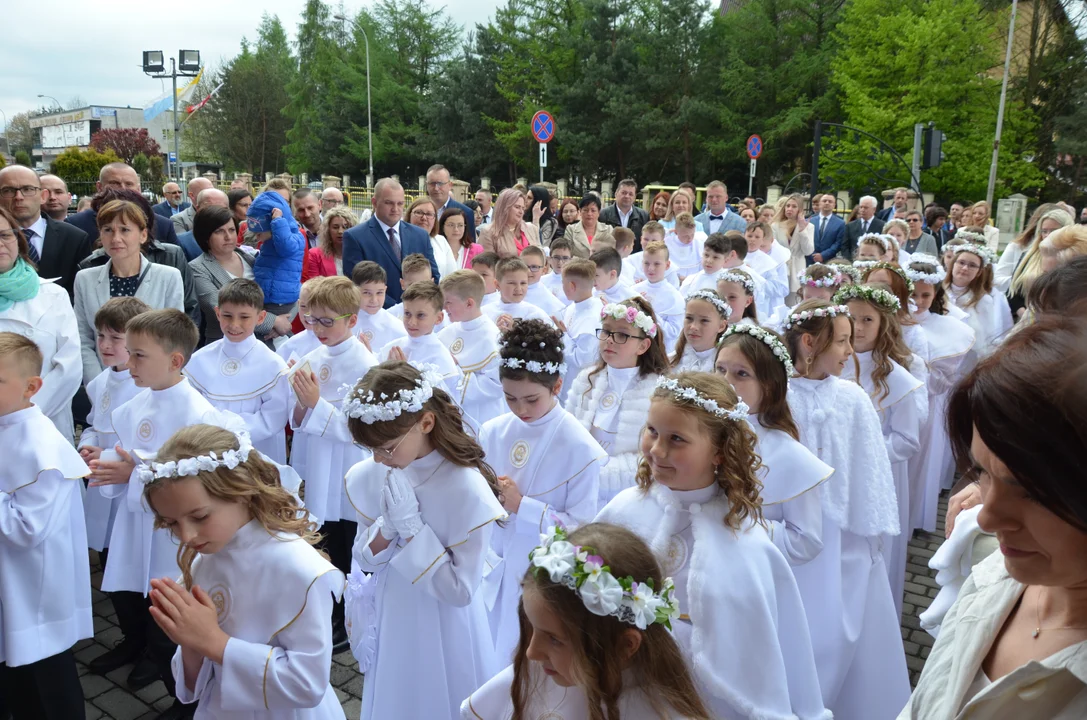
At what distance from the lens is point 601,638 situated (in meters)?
2.00

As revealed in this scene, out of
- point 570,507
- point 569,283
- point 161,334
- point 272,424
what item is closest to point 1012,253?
point 569,283

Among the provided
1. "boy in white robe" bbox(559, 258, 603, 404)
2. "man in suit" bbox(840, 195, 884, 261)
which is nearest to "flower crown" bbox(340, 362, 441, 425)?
"boy in white robe" bbox(559, 258, 603, 404)

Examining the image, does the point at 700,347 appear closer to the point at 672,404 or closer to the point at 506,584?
the point at 506,584

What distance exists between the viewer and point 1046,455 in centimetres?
126

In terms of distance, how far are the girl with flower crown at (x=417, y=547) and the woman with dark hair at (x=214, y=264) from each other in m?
3.59

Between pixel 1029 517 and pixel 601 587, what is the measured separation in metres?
0.95

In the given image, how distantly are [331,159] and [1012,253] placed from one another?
51743 millimetres

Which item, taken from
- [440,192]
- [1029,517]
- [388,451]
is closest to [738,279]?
[388,451]

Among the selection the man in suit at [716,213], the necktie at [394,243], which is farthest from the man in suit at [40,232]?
the man in suit at [716,213]

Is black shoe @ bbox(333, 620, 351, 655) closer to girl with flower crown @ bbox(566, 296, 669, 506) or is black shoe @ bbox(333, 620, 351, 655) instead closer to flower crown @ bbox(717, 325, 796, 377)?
girl with flower crown @ bbox(566, 296, 669, 506)

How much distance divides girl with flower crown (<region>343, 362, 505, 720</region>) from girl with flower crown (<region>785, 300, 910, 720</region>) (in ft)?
5.34

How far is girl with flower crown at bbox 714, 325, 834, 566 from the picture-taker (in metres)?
3.40

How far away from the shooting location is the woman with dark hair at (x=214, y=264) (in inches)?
249

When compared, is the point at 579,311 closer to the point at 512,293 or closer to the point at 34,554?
the point at 512,293
